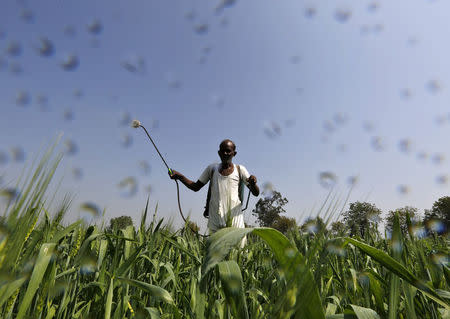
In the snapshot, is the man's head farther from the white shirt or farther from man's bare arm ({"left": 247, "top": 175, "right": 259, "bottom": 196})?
man's bare arm ({"left": 247, "top": 175, "right": 259, "bottom": 196})

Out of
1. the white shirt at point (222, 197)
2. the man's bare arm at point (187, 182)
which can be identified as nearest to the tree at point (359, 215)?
the white shirt at point (222, 197)

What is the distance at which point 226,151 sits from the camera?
15.7ft

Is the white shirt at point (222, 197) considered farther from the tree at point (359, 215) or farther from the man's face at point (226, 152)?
the tree at point (359, 215)

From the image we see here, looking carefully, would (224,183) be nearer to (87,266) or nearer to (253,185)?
(253,185)

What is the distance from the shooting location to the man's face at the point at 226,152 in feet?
15.7

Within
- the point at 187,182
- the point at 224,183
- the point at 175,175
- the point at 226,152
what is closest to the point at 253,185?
the point at 224,183

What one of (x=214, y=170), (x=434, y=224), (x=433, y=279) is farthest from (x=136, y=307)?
(x=214, y=170)

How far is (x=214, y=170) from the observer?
4.92 metres

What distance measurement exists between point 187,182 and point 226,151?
1.06 m

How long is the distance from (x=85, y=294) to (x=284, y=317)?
4.34 ft

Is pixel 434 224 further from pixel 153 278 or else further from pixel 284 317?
pixel 284 317

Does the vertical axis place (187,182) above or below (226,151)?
below

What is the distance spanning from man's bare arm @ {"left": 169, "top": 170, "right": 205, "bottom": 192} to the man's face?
2.35 feet

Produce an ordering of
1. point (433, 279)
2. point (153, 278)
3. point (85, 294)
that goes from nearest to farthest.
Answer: point (433, 279), point (85, 294), point (153, 278)
